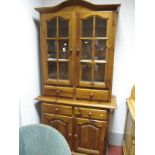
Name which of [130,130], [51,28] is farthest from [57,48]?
[130,130]

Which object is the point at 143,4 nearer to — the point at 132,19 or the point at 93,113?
the point at 93,113

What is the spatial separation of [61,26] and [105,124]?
1195 mm

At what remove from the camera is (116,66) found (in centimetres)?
206

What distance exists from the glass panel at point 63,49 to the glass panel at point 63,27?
0.08 metres

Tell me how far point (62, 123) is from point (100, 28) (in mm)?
1166

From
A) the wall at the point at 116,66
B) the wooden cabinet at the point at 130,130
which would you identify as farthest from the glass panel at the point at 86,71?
the wooden cabinet at the point at 130,130

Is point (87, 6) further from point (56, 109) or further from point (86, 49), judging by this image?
point (56, 109)

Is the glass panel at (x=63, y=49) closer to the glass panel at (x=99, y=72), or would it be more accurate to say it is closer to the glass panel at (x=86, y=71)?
the glass panel at (x=86, y=71)

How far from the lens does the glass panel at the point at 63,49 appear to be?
1822mm

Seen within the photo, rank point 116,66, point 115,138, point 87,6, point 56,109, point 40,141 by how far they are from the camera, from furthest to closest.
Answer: point 115,138 → point 116,66 → point 56,109 → point 87,6 → point 40,141

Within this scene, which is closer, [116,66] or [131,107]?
[131,107]

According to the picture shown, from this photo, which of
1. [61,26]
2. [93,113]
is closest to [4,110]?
[93,113]

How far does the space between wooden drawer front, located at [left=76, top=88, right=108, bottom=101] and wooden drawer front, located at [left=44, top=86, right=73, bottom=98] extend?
10cm

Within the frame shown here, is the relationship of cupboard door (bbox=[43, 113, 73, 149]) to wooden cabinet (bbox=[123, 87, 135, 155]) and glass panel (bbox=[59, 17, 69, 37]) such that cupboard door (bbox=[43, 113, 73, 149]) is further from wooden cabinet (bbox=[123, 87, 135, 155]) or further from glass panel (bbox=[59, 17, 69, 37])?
glass panel (bbox=[59, 17, 69, 37])
